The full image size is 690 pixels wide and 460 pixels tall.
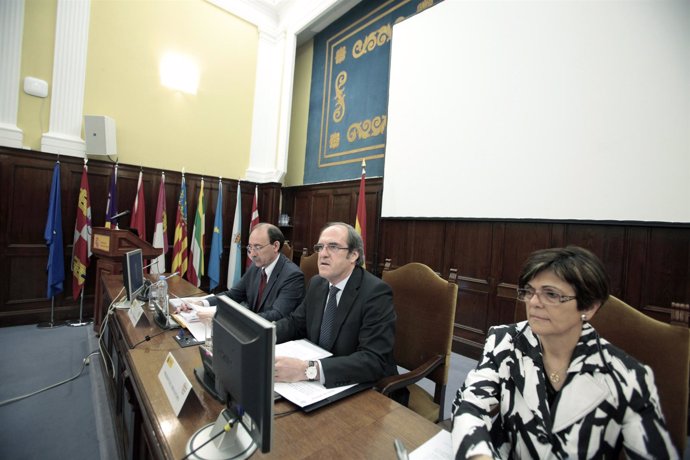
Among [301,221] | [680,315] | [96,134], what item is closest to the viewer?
[680,315]

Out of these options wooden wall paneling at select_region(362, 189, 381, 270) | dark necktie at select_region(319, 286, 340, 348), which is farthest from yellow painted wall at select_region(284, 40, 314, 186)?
dark necktie at select_region(319, 286, 340, 348)

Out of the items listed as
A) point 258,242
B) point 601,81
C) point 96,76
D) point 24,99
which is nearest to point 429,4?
point 601,81

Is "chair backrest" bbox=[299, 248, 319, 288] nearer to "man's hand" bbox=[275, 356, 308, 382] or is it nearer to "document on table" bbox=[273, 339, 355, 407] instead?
"document on table" bbox=[273, 339, 355, 407]

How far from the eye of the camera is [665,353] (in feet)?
3.39

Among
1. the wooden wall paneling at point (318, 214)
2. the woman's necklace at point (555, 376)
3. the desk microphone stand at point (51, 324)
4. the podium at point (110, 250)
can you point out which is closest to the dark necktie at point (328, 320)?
the woman's necklace at point (555, 376)

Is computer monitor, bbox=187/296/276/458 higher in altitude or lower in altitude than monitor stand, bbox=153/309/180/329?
higher

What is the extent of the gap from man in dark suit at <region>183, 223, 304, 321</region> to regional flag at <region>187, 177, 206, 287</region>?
3.00 m

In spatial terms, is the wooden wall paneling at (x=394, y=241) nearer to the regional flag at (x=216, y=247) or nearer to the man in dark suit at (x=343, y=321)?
the man in dark suit at (x=343, y=321)

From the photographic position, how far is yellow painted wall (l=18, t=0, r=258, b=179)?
4.02 m

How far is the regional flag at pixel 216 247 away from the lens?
17.1ft

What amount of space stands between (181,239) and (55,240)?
4.58 feet

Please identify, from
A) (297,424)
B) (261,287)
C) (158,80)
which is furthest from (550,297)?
(158,80)

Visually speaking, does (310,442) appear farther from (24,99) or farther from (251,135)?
(251,135)

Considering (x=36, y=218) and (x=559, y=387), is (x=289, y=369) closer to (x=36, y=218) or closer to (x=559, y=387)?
(x=559, y=387)
